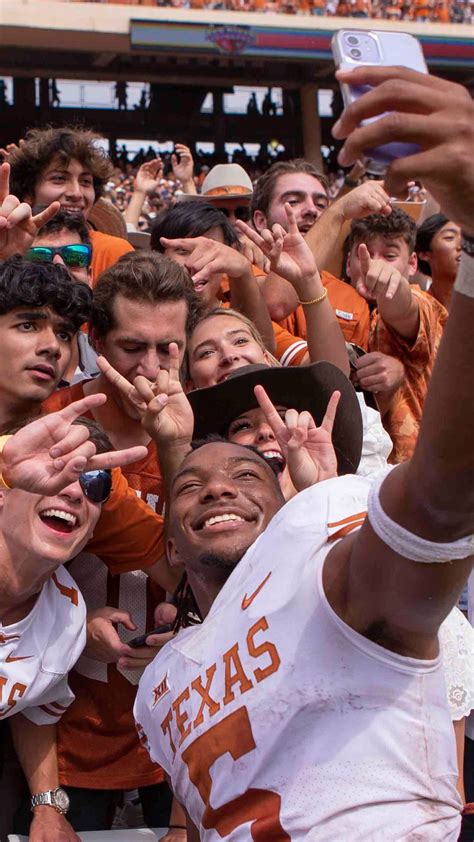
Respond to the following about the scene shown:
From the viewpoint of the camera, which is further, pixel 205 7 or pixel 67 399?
pixel 205 7

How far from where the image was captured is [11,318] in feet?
10.1

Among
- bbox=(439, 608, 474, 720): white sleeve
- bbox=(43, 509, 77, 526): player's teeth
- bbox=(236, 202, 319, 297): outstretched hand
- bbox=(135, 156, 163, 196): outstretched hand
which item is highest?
bbox=(236, 202, 319, 297): outstretched hand

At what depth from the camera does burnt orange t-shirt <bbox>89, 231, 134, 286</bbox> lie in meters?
4.18

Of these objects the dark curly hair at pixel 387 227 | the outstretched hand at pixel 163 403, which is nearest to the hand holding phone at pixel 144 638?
the outstretched hand at pixel 163 403

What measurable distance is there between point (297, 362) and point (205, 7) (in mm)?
23329

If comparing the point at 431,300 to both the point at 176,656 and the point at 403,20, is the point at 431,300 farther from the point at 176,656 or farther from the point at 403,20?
the point at 403,20

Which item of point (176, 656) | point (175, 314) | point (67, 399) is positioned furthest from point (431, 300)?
point (176, 656)

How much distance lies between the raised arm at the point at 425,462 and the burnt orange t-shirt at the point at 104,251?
280 centimetres

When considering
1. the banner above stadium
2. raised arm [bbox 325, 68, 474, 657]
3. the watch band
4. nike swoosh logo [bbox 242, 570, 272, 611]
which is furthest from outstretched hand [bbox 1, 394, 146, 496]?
the banner above stadium

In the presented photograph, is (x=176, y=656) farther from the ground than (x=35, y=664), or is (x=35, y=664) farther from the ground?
(x=176, y=656)

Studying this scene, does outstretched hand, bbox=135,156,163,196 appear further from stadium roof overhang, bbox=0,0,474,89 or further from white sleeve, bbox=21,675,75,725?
stadium roof overhang, bbox=0,0,474,89

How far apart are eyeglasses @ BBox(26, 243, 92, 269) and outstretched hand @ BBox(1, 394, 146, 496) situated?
1455 mm

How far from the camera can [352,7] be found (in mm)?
25656

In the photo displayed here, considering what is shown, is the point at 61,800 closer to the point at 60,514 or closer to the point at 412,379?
the point at 60,514
